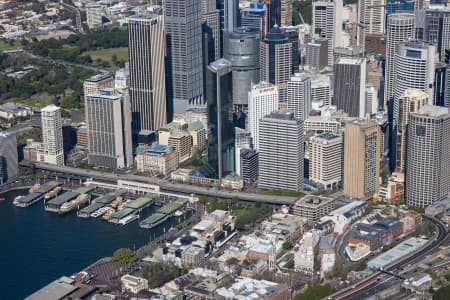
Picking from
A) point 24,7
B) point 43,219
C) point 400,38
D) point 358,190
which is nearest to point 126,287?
point 43,219

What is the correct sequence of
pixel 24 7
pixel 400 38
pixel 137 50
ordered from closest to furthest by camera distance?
pixel 137 50 → pixel 400 38 → pixel 24 7

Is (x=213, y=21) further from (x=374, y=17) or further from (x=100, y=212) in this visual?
(x=100, y=212)

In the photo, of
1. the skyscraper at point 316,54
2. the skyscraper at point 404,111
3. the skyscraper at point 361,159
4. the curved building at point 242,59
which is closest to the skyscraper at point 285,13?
the skyscraper at point 316,54

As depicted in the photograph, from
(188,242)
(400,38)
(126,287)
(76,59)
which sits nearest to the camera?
(126,287)

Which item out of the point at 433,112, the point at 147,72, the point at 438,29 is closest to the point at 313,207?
the point at 433,112

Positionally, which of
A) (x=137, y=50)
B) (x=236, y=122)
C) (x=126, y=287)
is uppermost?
(x=137, y=50)

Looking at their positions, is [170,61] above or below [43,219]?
above

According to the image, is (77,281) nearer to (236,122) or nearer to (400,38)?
(236,122)
